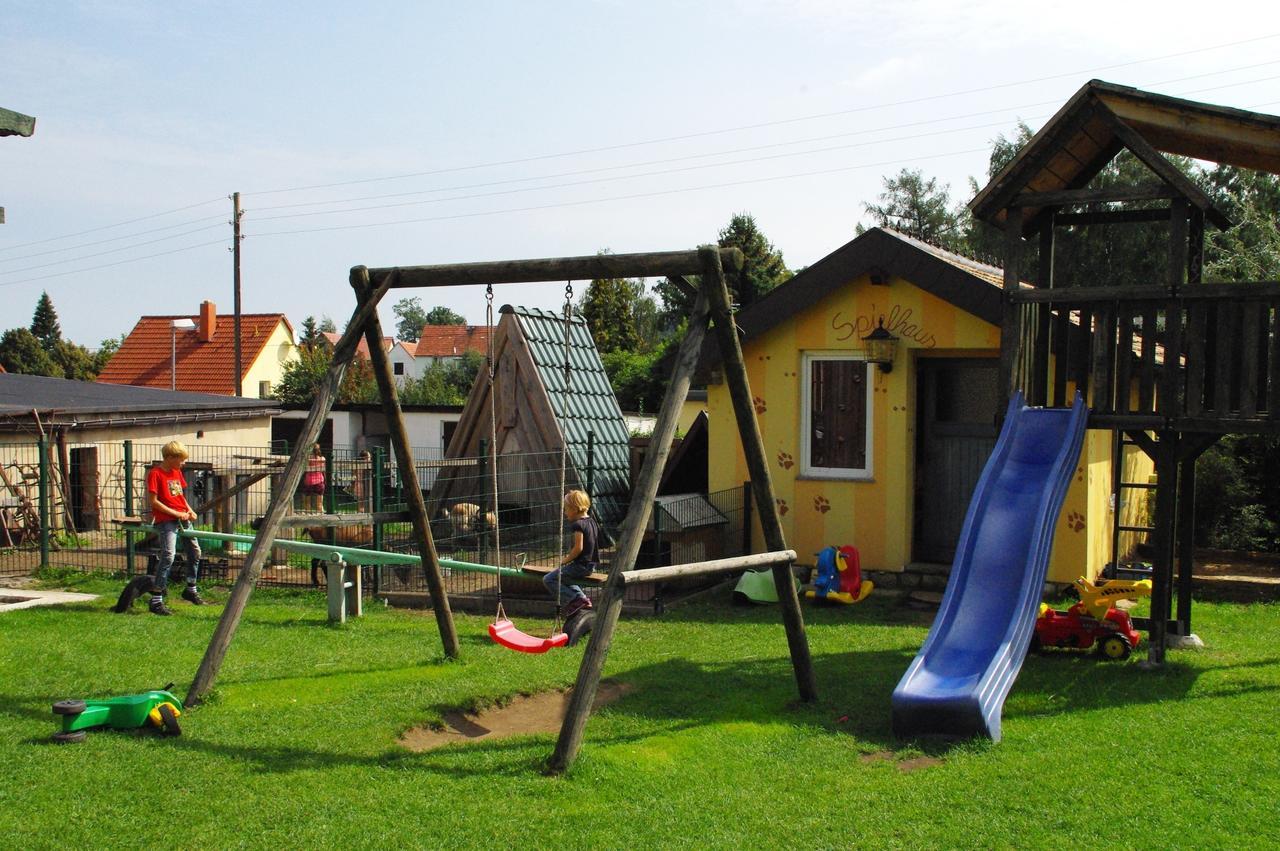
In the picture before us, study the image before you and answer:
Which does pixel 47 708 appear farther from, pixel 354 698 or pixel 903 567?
pixel 903 567

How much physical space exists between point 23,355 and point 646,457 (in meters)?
74.8

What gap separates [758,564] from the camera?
24.8 feet

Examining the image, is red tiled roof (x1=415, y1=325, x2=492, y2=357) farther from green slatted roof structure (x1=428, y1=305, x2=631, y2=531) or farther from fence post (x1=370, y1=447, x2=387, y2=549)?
fence post (x1=370, y1=447, x2=387, y2=549)

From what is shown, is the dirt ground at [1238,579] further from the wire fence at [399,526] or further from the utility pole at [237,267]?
the utility pole at [237,267]

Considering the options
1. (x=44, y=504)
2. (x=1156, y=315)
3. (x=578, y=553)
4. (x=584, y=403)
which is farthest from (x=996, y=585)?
(x=44, y=504)

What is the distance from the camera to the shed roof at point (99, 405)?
20.2m

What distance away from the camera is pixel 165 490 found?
10906 millimetres

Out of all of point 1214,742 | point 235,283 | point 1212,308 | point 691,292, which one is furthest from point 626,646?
point 235,283

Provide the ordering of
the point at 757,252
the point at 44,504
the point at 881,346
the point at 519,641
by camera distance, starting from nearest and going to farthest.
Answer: the point at 519,641 → the point at 881,346 → the point at 44,504 → the point at 757,252

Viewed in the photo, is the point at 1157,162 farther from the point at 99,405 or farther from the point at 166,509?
the point at 99,405

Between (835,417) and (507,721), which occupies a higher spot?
(835,417)

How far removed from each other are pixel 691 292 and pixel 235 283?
33.9 metres

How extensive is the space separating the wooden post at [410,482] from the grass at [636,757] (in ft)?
1.24

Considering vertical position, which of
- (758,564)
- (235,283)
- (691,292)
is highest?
(235,283)
